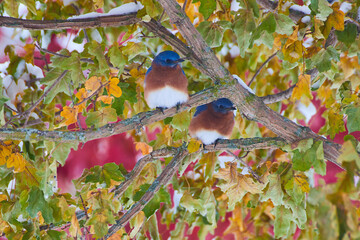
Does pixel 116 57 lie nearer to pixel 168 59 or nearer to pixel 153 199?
pixel 168 59

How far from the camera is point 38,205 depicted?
3.87ft

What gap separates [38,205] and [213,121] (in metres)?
0.73

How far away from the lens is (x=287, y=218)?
131cm

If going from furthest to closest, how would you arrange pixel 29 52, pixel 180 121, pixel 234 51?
pixel 234 51, pixel 29 52, pixel 180 121

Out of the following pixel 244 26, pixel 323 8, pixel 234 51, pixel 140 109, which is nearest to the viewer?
pixel 323 8

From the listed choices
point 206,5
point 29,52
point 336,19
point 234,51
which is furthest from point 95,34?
point 336,19

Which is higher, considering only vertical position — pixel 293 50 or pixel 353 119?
pixel 293 50

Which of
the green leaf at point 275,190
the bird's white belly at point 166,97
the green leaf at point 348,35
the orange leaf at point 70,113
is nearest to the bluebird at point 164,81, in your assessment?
the bird's white belly at point 166,97

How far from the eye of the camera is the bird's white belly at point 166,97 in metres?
1.29

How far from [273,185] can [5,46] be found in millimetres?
1197

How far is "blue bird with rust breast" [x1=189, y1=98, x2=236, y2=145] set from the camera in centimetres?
153

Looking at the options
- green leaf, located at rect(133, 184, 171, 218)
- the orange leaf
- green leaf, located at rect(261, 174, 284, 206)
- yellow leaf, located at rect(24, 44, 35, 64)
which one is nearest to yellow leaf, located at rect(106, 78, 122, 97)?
the orange leaf

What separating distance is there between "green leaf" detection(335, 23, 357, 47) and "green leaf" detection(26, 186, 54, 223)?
41.4 inches

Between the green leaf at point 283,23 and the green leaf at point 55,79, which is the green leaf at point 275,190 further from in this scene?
the green leaf at point 55,79
